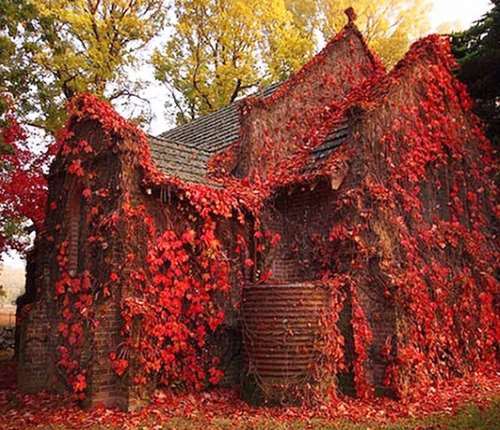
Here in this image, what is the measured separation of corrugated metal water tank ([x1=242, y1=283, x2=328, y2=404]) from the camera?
8.65 meters

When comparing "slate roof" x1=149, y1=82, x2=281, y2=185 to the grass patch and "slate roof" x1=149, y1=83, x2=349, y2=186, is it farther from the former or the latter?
the grass patch

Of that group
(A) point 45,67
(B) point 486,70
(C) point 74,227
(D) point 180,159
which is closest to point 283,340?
(C) point 74,227

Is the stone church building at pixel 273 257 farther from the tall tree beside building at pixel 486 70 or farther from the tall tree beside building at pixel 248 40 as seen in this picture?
the tall tree beside building at pixel 248 40

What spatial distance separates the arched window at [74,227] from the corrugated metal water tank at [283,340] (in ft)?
12.4

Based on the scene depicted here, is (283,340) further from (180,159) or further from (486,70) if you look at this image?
(486,70)

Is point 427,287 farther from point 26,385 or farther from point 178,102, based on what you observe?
point 178,102

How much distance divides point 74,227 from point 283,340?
477cm

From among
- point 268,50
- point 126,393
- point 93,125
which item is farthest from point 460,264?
point 268,50

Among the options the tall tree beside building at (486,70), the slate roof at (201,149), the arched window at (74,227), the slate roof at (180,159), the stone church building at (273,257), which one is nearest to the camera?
the stone church building at (273,257)

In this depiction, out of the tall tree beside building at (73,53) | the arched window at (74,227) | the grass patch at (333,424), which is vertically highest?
the tall tree beside building at (73,53)

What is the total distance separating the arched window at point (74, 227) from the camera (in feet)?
33.9

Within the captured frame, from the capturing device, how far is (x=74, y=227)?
34.4 feet

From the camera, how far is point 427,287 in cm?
1048

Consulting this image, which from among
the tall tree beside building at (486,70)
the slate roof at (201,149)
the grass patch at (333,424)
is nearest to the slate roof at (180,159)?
the slate roof at (201,149)
